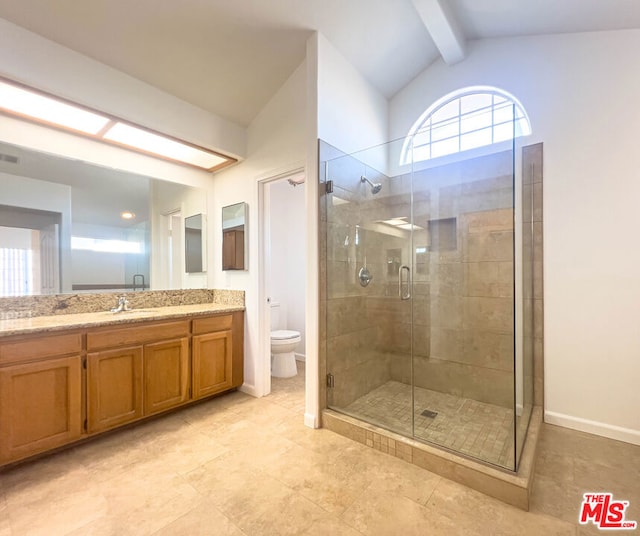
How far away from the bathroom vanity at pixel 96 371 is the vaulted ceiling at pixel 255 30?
181 cm

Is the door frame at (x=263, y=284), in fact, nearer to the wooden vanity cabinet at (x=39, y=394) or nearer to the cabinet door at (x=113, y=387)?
the cabinet door at (x=113, y=387)

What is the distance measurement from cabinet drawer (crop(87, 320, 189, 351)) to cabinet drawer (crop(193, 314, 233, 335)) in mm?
89

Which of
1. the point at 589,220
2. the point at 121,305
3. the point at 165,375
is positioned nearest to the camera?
the point at 589,220

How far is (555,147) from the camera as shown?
2389 mm

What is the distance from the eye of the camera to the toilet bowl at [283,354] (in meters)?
3.39

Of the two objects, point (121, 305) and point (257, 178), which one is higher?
point (257, 178)

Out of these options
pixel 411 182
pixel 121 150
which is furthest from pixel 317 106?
pixel 121 150

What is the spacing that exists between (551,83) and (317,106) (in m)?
1.86

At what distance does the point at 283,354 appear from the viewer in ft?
11.5

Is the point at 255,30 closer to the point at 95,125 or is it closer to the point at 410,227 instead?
the point at 95,125

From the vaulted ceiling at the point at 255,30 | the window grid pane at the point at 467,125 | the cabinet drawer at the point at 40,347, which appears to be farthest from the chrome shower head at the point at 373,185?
the cabinet drawer at the point at 40,347

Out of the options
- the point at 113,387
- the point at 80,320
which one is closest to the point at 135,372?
the point at 113,387

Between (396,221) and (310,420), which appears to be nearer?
(310,420)

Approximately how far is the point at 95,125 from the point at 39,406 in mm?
1945
